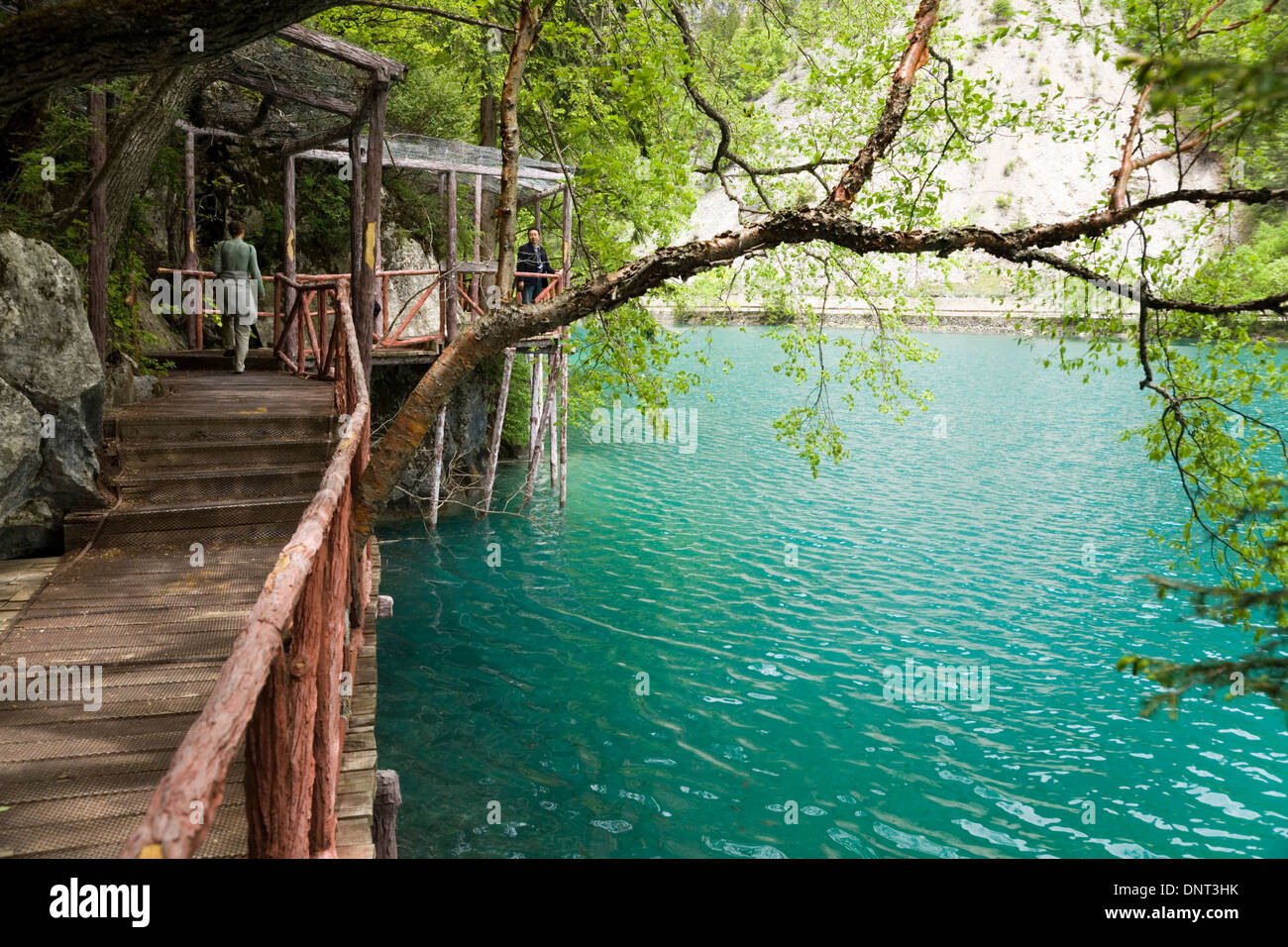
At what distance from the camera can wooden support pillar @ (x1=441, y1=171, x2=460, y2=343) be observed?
15.4 metres

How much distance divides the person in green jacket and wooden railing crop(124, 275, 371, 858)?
8.33 meters

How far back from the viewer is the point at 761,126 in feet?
39.4

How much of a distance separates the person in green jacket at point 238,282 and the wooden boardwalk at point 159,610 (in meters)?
1.34

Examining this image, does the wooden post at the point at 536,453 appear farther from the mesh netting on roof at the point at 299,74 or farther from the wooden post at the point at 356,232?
the wooden post at the point at 356,232

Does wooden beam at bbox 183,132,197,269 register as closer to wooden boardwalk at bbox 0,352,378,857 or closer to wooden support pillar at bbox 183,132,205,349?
wooden support pillar at bbox 183,132,205,349

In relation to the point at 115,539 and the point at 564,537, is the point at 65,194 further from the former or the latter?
the point at 564,537

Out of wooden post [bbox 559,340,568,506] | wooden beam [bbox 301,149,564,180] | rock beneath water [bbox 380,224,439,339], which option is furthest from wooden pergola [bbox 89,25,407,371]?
rock beneath water [bbox 380,224,439,339]

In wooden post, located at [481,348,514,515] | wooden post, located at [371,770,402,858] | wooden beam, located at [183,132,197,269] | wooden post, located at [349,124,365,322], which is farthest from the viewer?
wooden post, located at [481,348,514,515]

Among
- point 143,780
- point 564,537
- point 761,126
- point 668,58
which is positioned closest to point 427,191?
point 564,537

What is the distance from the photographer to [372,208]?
924 cm

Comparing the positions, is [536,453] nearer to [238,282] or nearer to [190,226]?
[190,226]

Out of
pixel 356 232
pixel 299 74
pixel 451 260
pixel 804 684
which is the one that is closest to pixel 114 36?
pixel 356 232

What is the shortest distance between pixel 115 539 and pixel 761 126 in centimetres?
923

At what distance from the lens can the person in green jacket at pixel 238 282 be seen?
37.9 feet
